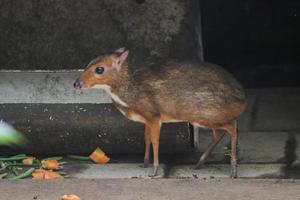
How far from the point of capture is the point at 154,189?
18.7 ft

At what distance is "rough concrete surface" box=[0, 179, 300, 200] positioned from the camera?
5.51m

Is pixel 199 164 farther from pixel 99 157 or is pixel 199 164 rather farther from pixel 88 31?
pixel 88 31

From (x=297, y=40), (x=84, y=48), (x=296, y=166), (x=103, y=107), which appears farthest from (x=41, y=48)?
(x=297, y=40)

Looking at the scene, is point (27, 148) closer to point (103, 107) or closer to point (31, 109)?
point (31, 109)

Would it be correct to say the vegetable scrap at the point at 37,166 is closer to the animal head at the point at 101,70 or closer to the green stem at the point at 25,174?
the green stem at the point at 25,174

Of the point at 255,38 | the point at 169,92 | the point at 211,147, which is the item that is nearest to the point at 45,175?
the point at 169,92

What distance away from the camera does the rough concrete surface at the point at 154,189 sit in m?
5.51

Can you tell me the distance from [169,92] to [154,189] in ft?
2.63

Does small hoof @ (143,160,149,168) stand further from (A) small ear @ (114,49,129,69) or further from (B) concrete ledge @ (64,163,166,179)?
(A) small ear @ (114,49,129,69)

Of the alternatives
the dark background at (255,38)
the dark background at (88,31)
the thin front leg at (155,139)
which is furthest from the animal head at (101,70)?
the dark background at (255,38)

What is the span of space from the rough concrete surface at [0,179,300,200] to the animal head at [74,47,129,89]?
0.75m

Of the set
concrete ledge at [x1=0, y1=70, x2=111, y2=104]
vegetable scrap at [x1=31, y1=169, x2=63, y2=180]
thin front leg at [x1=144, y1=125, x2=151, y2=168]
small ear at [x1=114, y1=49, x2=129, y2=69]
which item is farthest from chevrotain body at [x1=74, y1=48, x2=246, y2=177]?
vegetable scrap at [x1=31, y1=169, x2=63, y2=180]

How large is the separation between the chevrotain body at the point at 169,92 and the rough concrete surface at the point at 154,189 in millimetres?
346

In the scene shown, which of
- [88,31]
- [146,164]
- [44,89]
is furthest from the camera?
[88,31]
